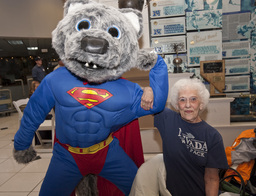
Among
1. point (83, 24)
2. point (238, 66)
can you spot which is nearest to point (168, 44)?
point (238, 66)

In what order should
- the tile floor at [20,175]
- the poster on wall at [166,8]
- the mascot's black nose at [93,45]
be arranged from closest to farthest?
the mascot's black nose at [93,45] < the tile floor at [20,175] < the poster on wall at [166,8]

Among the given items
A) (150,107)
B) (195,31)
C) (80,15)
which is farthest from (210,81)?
(80,15)

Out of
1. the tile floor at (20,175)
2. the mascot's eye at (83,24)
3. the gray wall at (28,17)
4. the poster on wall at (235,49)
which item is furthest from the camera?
the gray wall at (28,17)

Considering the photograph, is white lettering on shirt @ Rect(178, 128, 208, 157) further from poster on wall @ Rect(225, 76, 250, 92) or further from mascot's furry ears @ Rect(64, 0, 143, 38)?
poster on wall @ Rect(225, 76, 250, 92)

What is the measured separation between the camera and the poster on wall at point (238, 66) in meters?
3.65

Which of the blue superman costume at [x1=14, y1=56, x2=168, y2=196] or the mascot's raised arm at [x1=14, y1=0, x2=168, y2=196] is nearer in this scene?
the mascot's raised arm at [x1=14, y1=0, x2=168, y2=196]

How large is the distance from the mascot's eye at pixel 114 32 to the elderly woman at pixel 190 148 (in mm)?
380

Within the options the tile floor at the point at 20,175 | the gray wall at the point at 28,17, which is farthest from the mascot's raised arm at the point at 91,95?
the gray wall at the point at 28,17

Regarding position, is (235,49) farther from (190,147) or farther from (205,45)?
(190,147)

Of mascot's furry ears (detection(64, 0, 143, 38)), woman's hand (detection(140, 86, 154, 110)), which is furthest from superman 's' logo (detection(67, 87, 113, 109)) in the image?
mascot's furry ears (detection(64, 0, 143, 38))

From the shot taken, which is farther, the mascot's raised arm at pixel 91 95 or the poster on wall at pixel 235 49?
the poster on wall at pixel 235 49

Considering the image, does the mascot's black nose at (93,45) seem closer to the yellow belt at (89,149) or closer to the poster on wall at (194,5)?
the yellow belt at (89,149)

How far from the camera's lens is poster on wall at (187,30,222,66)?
350 cm

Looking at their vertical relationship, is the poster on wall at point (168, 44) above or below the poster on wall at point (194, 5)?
below
